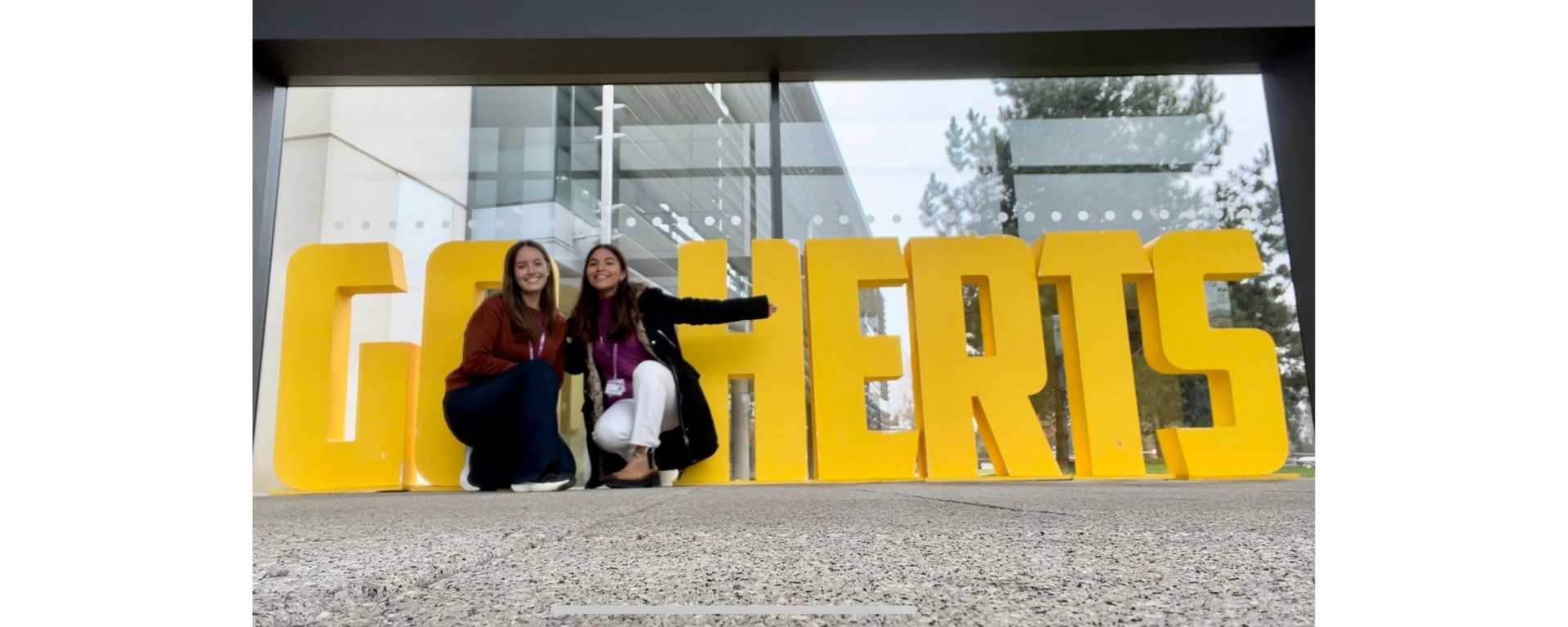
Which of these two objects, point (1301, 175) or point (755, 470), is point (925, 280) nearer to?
point (755, 470)

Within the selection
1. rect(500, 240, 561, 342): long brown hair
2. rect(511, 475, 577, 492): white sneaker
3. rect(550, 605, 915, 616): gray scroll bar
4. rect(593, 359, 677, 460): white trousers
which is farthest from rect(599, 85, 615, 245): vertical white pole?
rect(550, 605, 915, 616): gray scroll bar

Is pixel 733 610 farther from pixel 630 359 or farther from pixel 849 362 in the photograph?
pixel 849 362

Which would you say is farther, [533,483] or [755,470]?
[755,470]

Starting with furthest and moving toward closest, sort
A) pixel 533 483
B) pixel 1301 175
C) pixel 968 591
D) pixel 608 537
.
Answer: pixel 1301 175 < pixel 533 483 < pixel 608 537 < pixel 968 591

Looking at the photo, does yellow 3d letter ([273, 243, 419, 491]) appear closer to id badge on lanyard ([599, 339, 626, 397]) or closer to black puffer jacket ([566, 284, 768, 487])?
black puffer jacket ([566, 284, 768, 487])

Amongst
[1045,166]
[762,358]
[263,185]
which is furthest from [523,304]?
[1045,166]

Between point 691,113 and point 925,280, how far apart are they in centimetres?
139

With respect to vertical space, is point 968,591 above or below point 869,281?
below

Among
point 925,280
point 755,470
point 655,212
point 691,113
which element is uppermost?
point 691,113

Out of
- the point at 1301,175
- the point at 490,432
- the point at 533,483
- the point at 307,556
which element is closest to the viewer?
the point at 307,556

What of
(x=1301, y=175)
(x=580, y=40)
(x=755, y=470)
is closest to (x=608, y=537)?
(x=755, y=470)

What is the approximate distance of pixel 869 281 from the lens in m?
3.73

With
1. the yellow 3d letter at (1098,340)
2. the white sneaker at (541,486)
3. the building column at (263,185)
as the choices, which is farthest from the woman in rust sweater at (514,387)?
the yellow 3d letter at (1098,340)

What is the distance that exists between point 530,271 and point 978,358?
72.5 inches
